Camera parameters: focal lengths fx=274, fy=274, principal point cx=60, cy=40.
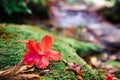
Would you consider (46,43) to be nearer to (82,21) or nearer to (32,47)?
(32,47)

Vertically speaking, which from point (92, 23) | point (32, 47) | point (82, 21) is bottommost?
point (32, 47)

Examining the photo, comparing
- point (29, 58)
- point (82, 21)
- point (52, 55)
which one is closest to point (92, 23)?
point (82, 21)

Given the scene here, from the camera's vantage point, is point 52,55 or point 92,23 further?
point 92,23

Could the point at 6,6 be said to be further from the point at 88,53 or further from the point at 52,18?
the point at 52,18

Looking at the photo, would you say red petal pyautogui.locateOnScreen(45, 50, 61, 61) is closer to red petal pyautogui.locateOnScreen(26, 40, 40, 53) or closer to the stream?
red petal pyautogui.locateOnScreen(26, 40, 40, 53)

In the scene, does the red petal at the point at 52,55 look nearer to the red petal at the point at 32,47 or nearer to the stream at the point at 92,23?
the red petal at the point at 32,47

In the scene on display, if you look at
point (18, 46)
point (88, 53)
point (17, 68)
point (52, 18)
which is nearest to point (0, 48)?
point (18, 46)
